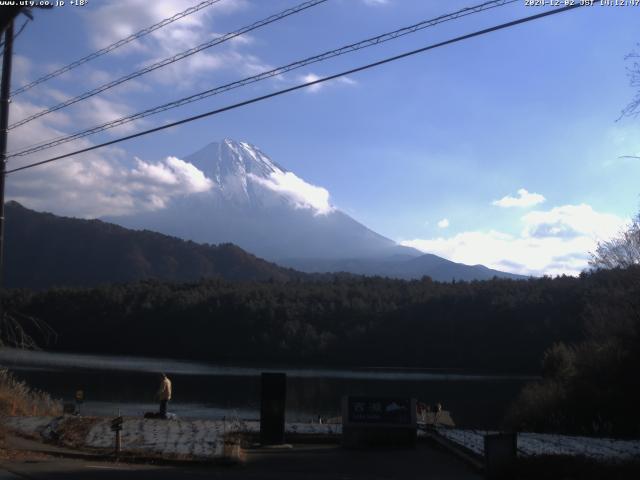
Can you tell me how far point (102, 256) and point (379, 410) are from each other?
16768 centimetres

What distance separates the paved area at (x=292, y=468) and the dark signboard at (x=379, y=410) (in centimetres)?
75

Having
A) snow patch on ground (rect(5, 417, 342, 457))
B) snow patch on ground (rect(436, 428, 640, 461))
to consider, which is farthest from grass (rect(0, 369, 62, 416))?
snow patch on ground (rect(436, 428, 640, 461))

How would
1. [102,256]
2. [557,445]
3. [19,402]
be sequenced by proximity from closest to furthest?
1. [557,445]
2. [19,402]
3. [102,256]

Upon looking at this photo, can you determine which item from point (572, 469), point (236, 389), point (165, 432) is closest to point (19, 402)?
point (165, 432)

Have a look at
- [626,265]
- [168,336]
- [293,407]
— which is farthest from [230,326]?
[626,265]

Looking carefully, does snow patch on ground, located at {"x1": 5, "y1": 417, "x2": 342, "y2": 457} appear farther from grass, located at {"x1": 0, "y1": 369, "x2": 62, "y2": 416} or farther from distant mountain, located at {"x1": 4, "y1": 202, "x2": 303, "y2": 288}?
distant mountain, located at {"x1": 4, "y1": 202, "x2": 303, "y2": 288}

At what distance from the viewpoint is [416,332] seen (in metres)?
102

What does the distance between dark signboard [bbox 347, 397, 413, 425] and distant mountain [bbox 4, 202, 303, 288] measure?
150501 millimetres

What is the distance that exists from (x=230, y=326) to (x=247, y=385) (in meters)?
47.3

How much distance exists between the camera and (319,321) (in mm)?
108062

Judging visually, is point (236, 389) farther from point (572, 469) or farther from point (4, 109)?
point (572, 469)

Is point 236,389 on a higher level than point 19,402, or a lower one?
lower

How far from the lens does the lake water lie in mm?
41094

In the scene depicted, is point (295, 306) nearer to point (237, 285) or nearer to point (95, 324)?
point (237, 285)
